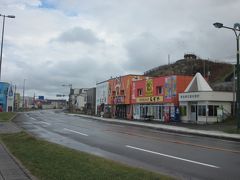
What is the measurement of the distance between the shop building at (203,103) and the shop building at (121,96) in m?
17.5

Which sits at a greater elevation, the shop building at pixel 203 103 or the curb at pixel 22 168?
the shop building at pixel 203 103

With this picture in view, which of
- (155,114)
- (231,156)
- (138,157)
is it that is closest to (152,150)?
(138,157)

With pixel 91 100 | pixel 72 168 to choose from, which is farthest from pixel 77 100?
pixel 72 168

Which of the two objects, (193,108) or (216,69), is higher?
(216,69)

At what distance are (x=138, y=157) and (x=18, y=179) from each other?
19.3 feet

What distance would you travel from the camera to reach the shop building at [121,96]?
6176 cm

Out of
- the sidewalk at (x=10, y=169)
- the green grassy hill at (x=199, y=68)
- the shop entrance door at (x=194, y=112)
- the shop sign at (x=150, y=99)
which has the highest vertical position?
the green grassy hill at (x=199, y=68)

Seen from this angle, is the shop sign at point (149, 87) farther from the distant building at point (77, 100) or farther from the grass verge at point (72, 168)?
the distant building at point (77, 100)

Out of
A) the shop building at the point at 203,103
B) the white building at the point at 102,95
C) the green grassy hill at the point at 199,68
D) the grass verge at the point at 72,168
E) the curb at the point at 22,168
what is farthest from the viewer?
the green grassy hill at the point at 199,68

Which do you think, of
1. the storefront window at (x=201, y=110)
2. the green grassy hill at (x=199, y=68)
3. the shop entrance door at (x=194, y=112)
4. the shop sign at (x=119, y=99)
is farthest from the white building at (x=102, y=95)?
the storefront window at (x=201, y=110)

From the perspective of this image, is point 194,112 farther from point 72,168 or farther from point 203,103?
point 72,168

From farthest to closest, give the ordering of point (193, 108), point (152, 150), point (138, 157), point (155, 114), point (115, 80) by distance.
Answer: point (115, 80) → point (155, 114) → point (193, 108) → point (152, 150) → point (138, 157)

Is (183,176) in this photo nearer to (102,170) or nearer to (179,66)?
(102,170)

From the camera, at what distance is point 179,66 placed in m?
97.7
